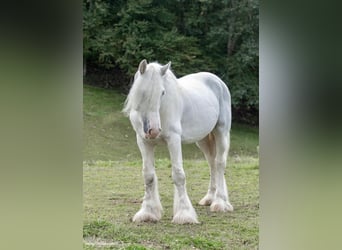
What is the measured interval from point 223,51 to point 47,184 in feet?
3.30

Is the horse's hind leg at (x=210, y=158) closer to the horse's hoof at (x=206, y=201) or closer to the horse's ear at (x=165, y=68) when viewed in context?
the horse's hoof at (x=206, y=201)

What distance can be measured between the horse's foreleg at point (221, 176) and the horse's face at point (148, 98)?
1.12 feet

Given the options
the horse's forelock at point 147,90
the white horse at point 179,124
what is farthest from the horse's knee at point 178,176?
the horse's forelock at point 147,90

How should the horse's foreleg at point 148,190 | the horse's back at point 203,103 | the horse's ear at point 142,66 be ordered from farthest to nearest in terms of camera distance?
1. the horse's back at point 203,103
2. the horse's foreleg at point 148,190
3. the horse's ear at point 142,66

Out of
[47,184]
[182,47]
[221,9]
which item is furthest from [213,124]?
[47,184]

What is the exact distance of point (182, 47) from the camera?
1.80 meters

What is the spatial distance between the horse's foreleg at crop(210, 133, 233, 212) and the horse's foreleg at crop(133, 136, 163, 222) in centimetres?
23

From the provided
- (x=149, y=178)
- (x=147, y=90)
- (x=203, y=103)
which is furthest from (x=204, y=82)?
(x=149, y=178)

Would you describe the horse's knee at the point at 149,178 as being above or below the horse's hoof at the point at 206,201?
above

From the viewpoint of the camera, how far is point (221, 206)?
1.83m

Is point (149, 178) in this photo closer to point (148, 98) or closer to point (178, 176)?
point (178, 176)

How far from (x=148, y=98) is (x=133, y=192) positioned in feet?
1.28

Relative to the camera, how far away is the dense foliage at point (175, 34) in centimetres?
175

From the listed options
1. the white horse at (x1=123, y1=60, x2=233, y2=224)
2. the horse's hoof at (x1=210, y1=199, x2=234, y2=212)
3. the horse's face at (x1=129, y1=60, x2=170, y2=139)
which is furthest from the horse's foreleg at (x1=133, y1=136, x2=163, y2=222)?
the horse's hoof at (x1=210, y1=199, x2=234, y2=212)
